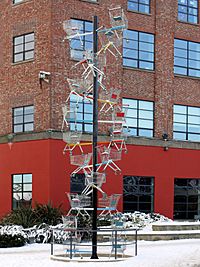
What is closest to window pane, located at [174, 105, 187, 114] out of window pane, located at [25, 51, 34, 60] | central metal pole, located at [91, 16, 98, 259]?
window pane, located at [25, 51, 34, 60]

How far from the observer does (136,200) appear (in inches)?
1264

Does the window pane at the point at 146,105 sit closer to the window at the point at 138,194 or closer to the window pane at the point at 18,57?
the window at the point at 138,194

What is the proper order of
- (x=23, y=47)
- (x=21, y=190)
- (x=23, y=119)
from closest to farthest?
(x=21, y=190)
(x=23, y=119)
(x=23, y=47)

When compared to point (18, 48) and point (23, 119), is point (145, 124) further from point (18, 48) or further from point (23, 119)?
point (18, 48)

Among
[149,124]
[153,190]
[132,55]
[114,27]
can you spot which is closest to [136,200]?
[153,190]

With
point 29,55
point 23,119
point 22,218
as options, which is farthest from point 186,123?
point 22,218

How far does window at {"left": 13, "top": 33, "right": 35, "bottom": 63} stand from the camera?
31016 millimetres

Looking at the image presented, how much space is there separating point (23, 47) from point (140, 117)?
7239 mm

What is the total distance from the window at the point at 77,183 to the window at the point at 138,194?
106 inches

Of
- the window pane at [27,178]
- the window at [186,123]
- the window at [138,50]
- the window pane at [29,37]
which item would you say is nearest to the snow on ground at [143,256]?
the window pane at [27,178]

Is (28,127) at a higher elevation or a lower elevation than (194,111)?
lower

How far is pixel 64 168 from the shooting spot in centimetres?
2956

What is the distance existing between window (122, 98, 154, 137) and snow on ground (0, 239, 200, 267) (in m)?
9.92

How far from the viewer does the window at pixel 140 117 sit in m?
32.5
